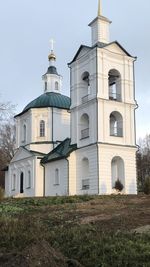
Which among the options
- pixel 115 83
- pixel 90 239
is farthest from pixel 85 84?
pixel 90 239

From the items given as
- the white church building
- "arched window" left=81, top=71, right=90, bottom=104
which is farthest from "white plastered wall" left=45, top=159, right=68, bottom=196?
"arched window" left=81, top=71, right=90, bottom=104

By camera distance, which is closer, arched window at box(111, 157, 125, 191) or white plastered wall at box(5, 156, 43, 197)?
arched window at box(111, 157, 125, 191)

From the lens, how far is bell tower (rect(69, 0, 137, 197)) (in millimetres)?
30219

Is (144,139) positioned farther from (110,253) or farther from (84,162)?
(110,253)

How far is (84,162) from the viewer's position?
32.1 meters

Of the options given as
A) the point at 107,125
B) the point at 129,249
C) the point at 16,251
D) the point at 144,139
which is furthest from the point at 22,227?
the point at 144,139

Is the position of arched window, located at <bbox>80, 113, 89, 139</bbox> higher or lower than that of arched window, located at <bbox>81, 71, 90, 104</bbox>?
lower

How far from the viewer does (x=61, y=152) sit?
111ft

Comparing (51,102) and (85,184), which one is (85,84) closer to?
(51,102)

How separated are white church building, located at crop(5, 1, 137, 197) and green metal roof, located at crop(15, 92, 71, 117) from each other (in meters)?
5.02

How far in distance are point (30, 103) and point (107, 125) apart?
43.8 feet

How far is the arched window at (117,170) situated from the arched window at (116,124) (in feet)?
6.19

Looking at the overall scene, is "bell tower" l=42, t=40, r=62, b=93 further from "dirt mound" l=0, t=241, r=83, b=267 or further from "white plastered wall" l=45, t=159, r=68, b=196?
"dirt mound" l=0, t=241, r=83, b=267

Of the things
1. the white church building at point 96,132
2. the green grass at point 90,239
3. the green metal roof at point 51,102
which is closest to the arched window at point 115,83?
the white church building at point 96,132
